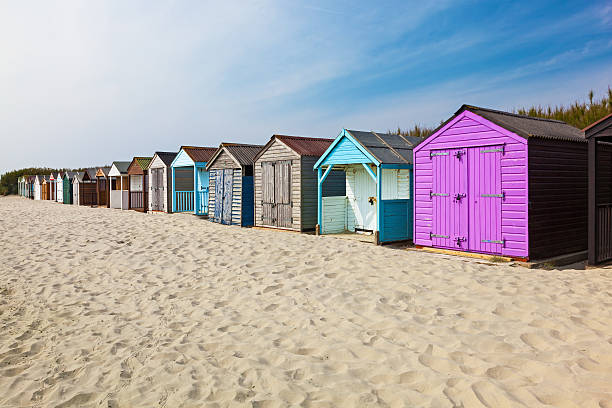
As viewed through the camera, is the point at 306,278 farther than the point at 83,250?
No

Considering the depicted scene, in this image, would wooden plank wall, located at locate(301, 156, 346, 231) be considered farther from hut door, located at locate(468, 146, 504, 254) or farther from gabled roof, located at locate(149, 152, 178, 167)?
gabled roof, located at locate(149, 152, 178, 167)

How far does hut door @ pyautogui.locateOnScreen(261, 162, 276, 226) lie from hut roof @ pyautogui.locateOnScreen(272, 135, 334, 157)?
1.03 m

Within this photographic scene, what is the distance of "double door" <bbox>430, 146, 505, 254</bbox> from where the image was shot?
9461mm

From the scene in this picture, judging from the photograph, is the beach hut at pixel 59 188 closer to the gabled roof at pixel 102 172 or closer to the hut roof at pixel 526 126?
the gabled roof at pixel 102 172

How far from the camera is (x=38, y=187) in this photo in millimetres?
45125

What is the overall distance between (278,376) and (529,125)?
345 inches

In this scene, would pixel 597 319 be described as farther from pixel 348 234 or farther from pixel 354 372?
pixel 348 234

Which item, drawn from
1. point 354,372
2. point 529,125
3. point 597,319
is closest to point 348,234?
point 529,125

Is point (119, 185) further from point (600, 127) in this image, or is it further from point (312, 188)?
point (600, 127)

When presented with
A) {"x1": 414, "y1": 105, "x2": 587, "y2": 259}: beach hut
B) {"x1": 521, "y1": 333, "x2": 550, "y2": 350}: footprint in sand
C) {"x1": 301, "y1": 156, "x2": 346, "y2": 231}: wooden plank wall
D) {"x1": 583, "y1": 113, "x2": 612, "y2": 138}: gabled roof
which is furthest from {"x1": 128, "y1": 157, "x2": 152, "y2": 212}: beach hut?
{"x1": 521, "y1": 333, "x2": 550, "y2": 350}: footprint in sand

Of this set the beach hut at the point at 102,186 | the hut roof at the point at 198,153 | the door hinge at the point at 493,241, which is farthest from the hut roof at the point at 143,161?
the door hinge at the point at 493,241

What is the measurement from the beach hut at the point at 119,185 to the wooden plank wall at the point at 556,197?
23.4 meters

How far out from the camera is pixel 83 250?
35.6 ft

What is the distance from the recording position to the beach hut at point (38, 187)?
44.2m
